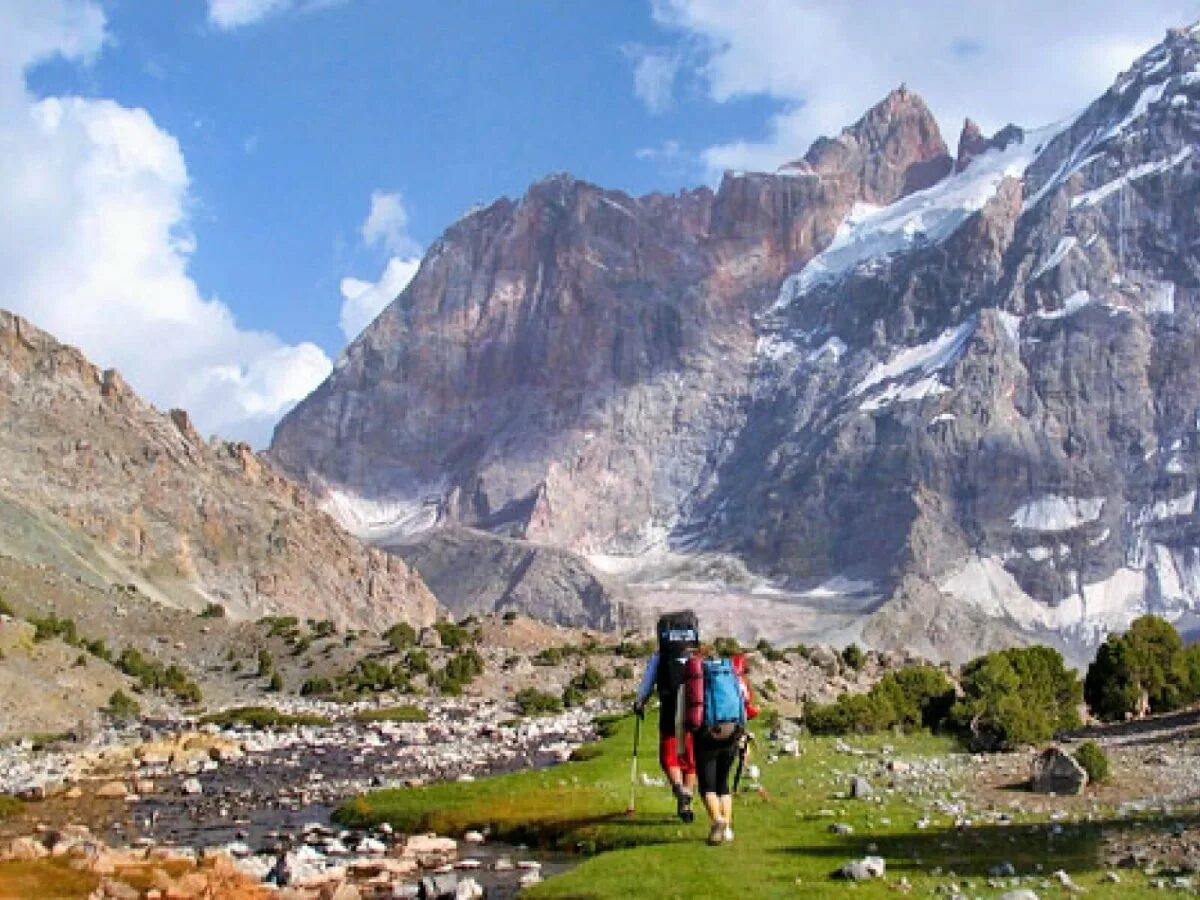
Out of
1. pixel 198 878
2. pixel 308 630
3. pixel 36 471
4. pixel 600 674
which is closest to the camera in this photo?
pixel 198 878

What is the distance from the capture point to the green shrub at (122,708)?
222 ft

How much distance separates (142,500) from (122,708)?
97.8 metres

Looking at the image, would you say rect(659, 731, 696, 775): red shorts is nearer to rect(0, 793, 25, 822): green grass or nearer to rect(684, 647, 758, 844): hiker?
rect(684, 647, 758, 844): hiker

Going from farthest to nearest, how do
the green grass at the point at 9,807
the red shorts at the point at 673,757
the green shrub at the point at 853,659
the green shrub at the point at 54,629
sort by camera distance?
the green shrub at the point at 853,659
the green shrub at the point at 54,629
the green grass at the point at 9,807
the red shorts at the point at 673,757

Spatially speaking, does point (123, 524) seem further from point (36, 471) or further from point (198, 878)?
point (198, 878)

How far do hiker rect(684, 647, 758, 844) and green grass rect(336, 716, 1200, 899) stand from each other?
1.53 metres

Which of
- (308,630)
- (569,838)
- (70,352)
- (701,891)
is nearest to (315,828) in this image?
(569,838)

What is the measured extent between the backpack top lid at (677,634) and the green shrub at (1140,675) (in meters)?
41.4

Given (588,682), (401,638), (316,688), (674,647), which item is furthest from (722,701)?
(401,638)

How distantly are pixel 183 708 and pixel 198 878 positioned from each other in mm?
56273

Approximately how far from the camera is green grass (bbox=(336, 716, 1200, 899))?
67.4 feet

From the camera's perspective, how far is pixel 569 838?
2870cm

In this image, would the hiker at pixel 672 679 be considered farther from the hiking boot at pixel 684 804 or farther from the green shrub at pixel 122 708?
the green shrub at pixel 122 708

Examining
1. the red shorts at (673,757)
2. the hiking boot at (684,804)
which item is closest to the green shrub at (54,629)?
the hiking boot at (684,804)
